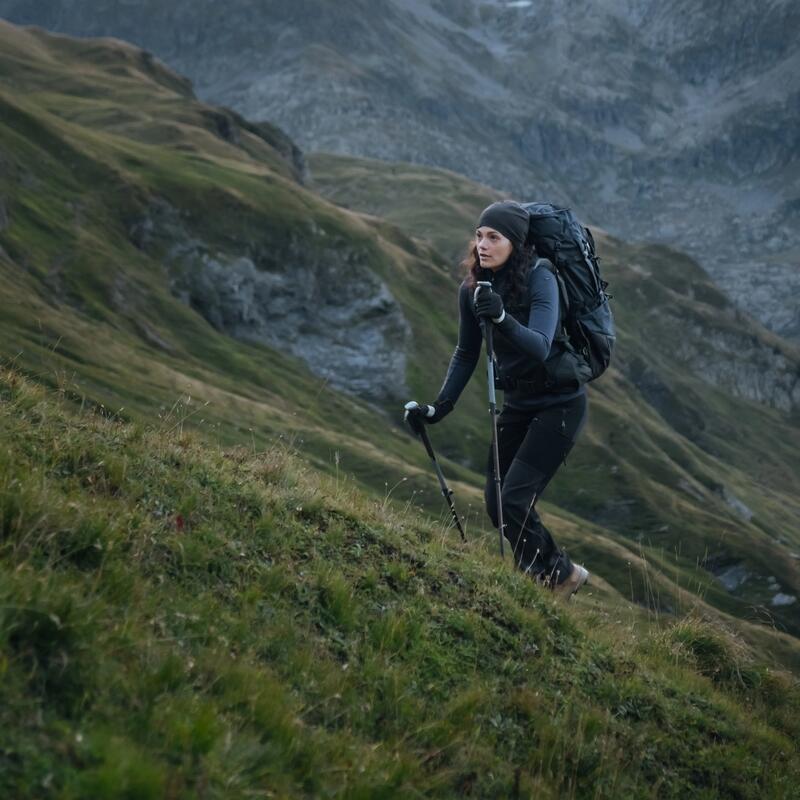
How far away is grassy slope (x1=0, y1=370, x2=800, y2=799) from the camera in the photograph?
5328mm

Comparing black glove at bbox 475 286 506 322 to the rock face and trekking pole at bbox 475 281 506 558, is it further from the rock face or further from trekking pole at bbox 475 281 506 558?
the rock face

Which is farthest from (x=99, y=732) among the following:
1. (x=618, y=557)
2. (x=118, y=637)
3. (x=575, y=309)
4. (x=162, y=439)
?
(x=618, y=557)

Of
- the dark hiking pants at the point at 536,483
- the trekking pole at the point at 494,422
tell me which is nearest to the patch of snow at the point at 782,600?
the dark hiking pants at the point at 536,483

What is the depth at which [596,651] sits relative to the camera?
9.07m

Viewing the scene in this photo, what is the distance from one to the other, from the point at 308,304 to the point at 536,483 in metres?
126

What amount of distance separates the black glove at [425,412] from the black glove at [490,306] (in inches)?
58.4

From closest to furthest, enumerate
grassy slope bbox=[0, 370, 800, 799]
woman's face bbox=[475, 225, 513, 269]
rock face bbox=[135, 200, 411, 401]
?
grassy slope bbox=[0, 370, 800, 799], woman's face bbox=[475, 225, 513, 269], rock face bbox=[135, 200, 411, 401]

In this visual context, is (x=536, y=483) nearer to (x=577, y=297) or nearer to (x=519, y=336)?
(x=519, y=336)

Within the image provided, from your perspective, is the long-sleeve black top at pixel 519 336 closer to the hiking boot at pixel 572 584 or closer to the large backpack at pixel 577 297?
the large backpack at pixel 577 297

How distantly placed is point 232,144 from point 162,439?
161777mm

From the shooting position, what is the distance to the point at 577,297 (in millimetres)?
10734

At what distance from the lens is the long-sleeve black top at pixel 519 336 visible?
9867 millimetres

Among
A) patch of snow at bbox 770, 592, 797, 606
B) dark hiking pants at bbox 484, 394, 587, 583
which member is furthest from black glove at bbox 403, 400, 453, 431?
patch of snow at bbox 770, 592, 797, 606

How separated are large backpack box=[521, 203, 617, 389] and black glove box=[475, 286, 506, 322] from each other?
936 mm
